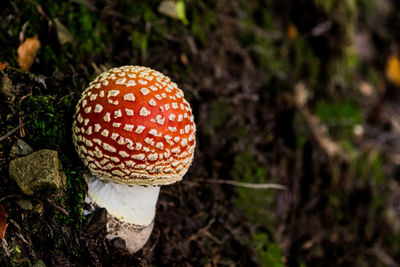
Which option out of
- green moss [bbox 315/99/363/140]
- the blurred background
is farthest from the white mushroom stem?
green moss [bbox 315/99/363/140]

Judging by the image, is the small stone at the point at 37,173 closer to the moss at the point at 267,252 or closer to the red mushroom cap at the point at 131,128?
the red mushroom cap at the point at 131,128

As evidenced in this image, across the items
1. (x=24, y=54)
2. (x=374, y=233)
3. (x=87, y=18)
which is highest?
(x=87, y=18)

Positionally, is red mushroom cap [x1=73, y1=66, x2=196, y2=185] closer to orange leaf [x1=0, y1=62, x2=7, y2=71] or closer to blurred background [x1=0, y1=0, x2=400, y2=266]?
blurred background [x1=0, y1=0, x2=400, y2=266]

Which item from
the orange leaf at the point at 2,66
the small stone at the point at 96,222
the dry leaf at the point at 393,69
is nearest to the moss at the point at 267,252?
the small stone at the point at 96,222

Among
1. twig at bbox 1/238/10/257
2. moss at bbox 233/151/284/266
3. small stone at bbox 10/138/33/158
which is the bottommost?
moss at bbox 233/151/284/266

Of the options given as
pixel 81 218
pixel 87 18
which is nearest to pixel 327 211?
pixel 81 218

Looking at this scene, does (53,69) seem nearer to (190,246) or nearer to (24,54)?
(24,54)
